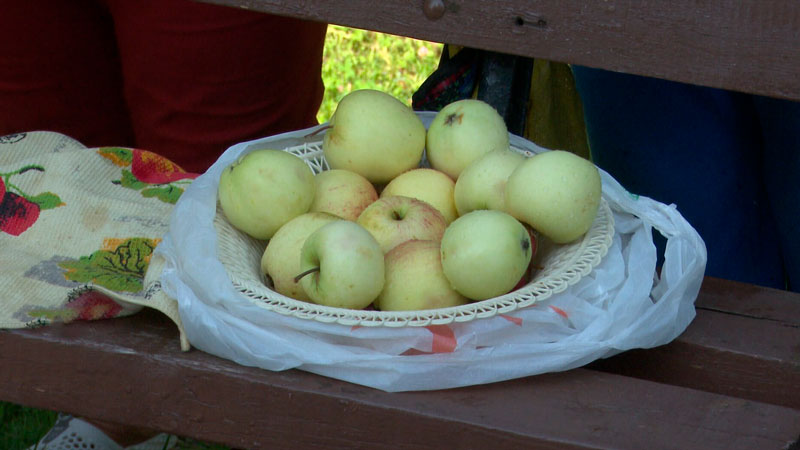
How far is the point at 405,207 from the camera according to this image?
1.39m

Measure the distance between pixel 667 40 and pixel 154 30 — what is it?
127cm

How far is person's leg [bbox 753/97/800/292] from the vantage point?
1698 millimetres

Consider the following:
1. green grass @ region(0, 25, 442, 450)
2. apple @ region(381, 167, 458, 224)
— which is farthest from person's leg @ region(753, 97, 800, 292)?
green grass @ region(0, 25, 442, 450)

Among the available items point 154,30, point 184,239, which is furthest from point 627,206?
point 154,30

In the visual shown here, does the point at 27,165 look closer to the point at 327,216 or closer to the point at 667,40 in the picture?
the point at 327,216

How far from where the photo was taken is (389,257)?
1292 millimetres

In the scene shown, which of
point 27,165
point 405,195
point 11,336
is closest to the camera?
point 11,336

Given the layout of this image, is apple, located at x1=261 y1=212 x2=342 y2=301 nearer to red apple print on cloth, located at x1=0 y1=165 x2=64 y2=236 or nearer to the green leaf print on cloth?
the green leaf print on cloth

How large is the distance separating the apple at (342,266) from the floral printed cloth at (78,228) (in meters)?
0.22

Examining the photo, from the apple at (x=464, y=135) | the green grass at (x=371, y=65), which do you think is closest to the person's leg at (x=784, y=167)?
the apple at (x=464, y=135)

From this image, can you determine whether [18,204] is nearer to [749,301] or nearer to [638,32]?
[638,32]

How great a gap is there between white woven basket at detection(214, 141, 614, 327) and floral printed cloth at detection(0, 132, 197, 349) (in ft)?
0.41

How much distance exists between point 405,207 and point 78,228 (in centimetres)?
64

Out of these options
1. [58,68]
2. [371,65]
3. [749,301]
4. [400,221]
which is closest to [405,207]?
[400,221]
